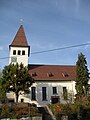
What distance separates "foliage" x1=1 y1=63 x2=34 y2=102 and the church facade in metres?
7.26

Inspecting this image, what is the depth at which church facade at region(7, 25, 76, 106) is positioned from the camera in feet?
156

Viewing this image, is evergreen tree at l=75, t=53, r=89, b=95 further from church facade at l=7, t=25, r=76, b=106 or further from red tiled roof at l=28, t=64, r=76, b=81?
red tiled roof at l=28, t=64, r=76, b=81

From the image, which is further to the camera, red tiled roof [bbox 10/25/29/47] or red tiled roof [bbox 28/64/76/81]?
red tiled roof [bbox 10/25/29/47]

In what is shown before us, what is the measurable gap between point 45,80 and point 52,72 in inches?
169

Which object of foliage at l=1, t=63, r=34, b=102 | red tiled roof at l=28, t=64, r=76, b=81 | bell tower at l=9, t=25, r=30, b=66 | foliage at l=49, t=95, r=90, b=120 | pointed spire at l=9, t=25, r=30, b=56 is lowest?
foliage at l=49, t=95, r=90, b=120

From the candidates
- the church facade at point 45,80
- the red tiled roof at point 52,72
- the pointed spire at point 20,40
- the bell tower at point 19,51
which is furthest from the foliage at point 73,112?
the pointed spire at point 20,40

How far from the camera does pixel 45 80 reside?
49.4m

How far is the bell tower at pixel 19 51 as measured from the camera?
52438mm

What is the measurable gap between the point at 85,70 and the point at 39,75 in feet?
37.4

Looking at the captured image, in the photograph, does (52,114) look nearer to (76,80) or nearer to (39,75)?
(76,80)

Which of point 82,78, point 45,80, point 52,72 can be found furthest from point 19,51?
point 82,78

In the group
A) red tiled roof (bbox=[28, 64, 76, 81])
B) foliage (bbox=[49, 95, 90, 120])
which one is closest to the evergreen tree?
red tiled roof (bbox=[28, 64, 76, 81])

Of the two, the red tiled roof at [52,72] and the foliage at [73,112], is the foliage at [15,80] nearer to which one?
the red tiled roof at [52,72]

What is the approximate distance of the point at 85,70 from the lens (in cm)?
4556
